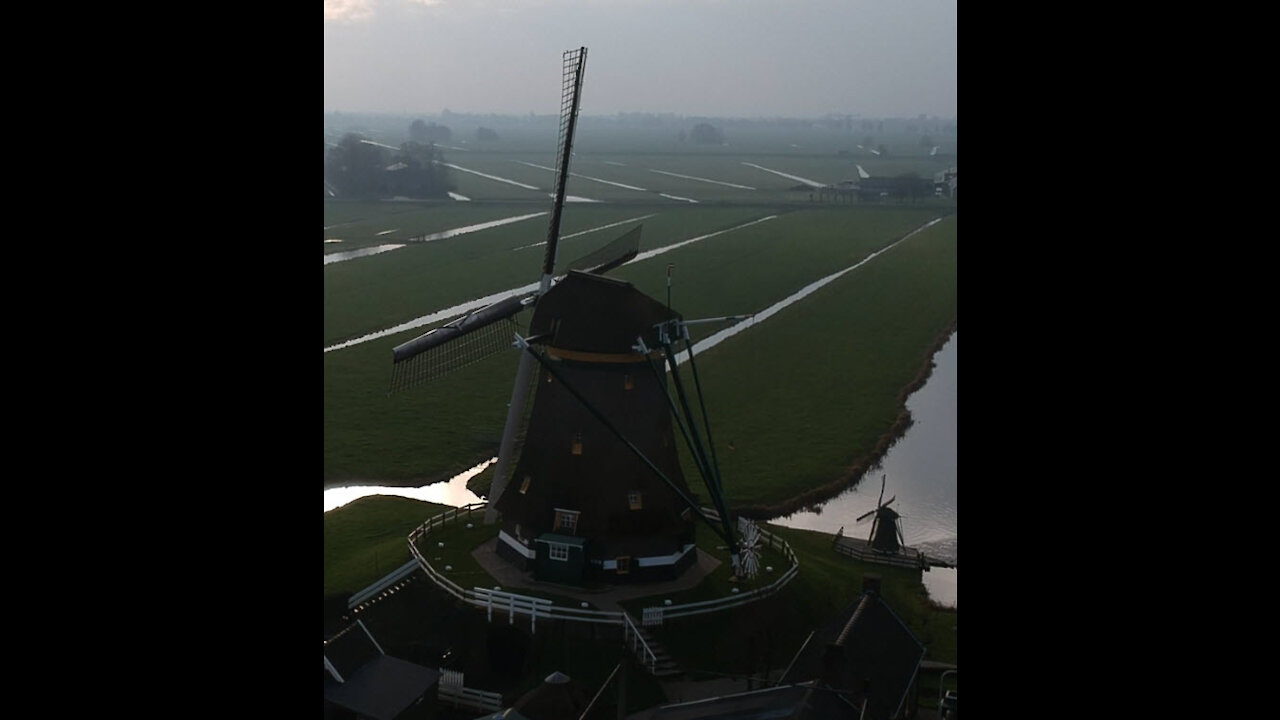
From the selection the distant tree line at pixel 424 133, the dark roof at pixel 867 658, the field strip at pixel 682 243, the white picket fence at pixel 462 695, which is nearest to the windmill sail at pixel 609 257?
the white picket fence at pixel 462 695

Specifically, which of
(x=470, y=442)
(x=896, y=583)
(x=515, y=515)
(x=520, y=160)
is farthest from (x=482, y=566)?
(x=520, y=160)

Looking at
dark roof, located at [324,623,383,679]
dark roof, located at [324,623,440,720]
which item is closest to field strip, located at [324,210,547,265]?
dark roof, located at [324,623,383,679]

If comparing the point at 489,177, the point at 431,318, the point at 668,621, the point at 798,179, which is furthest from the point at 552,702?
the point at 798,179

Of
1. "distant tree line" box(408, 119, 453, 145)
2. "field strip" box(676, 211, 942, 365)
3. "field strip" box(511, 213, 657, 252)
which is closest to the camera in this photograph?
"field strip" box(676, 211, 942, 365)

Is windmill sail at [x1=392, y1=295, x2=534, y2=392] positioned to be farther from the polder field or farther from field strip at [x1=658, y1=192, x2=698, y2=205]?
field strip at [x1=658, y1=192, x2=698, y2=205]

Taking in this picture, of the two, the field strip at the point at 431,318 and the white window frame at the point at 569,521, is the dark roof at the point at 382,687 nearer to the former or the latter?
the white window frame at the point at 569,521
